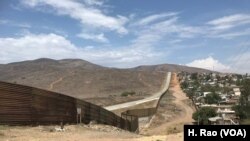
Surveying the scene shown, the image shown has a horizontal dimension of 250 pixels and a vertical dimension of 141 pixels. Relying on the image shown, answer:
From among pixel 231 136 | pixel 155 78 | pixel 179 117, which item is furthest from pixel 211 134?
pixel 155 78

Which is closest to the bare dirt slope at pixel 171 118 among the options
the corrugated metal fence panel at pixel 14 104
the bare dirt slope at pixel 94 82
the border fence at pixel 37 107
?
the border fence at pixel 37 107

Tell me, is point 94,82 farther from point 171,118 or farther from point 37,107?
point 37,107

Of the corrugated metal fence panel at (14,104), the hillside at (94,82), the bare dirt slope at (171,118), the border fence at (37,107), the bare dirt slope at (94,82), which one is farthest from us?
the bare dirt slope at (94,82)

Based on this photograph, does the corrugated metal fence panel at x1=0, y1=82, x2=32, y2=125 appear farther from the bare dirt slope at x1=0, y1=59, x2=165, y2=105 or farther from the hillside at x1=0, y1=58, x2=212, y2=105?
the bare dirt slope at x1=0, y1=59, x2=165, y2=105

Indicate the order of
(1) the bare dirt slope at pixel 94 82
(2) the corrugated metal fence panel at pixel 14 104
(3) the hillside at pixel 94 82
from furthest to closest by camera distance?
1. (1) the bare dirt slope at pixel 94 82
2. (3) the hillside at pixel 94 82
3. (2) the corrugated metal fence panel at pixel 14 104

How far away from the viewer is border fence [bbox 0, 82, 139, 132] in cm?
2345

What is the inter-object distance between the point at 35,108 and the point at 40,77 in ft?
443

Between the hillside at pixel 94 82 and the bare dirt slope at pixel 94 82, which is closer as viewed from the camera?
the hillside at pixel 94 82

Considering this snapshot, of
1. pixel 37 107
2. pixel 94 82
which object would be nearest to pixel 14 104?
pixel 37 107

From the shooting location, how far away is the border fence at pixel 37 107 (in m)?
23.5

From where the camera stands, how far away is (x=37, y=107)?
2638cm

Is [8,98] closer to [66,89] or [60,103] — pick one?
[60,103]

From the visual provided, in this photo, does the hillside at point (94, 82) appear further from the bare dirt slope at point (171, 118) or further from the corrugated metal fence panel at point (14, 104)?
the corrugated metal fence panel at point (14, 104)

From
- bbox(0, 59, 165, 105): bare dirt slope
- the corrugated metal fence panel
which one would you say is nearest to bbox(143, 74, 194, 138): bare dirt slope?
bbox(0, 59, 165, 105): bare dirt slope
